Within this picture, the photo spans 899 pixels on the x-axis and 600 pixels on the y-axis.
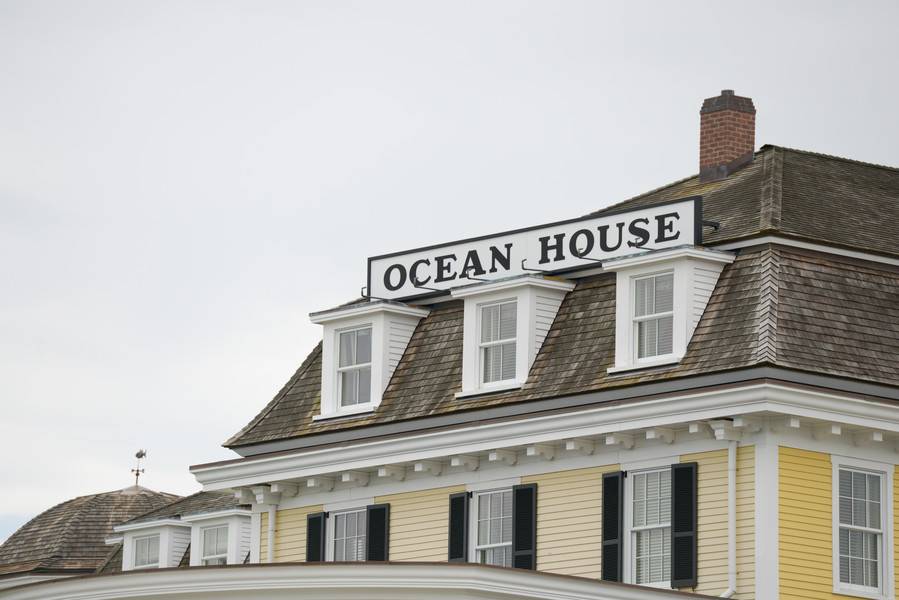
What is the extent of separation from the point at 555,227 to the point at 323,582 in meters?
10.8

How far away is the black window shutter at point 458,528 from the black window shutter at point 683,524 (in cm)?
484

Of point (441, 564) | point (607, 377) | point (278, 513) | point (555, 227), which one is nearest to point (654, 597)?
point (441, 564)

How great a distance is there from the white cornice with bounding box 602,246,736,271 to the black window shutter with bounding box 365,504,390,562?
22.7 ft

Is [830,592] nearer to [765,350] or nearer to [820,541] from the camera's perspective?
[820,541]

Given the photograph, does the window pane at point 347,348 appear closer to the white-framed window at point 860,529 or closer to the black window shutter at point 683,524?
the black window shutter at point 683,524

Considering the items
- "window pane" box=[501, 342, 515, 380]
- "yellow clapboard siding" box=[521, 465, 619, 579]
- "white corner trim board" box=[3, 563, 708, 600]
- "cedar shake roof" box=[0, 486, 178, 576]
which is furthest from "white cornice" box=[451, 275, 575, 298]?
"cedar shake roof" box=[0, 486, 178, 576]

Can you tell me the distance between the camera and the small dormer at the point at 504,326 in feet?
136

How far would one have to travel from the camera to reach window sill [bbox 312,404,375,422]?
43534 mm

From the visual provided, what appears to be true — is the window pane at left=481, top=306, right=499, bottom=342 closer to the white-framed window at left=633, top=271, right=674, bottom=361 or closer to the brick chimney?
the white-framed window at left=633, top=271, right=674, bottom=361

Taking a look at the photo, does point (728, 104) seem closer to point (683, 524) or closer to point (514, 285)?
point (514, 285)

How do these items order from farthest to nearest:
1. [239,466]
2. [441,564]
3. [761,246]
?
[239,466]
[761,246]
[441,564]

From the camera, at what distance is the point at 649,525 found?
38.3 m

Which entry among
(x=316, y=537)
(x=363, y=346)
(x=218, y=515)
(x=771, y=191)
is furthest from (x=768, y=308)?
(x=218, y=515)

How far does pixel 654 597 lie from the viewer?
34.0m
